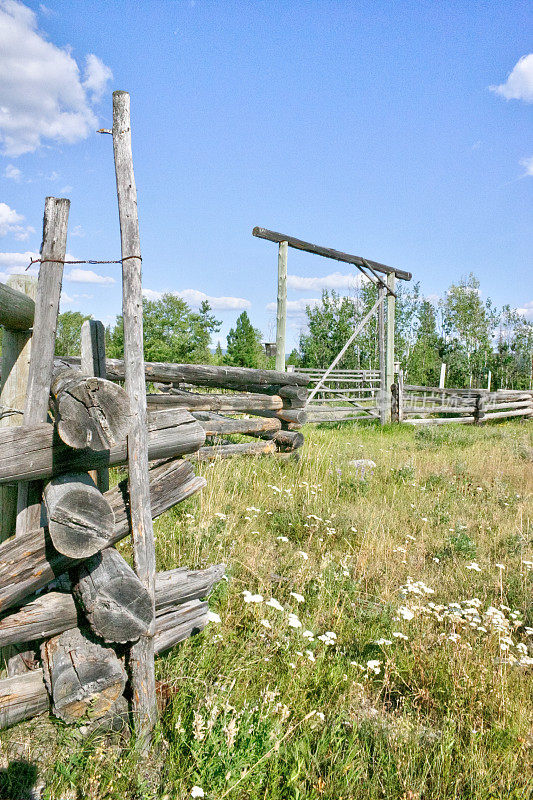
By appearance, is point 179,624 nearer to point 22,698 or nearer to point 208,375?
point 22,698

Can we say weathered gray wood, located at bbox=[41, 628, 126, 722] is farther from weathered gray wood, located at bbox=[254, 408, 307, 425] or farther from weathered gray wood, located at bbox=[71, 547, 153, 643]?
weathered gray wood, located at bbox=[254, 408, 307, 425]

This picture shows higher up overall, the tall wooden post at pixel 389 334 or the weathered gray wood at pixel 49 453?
the tall wooden post at pixel 389 334

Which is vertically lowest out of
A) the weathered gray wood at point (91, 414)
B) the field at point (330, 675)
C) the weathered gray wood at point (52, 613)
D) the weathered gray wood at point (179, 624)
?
the field at point (330, 675)

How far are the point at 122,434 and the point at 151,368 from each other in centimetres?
358

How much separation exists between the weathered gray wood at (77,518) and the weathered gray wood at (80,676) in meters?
0.53

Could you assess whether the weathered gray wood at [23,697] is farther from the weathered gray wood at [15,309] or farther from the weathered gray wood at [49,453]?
the weathered gray wood at [15,309]

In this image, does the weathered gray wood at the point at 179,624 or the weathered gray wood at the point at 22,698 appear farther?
the weathered gray wood at the point at 179,624

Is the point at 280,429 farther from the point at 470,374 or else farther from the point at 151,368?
the point at 470,374

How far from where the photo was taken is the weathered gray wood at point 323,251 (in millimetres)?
8953

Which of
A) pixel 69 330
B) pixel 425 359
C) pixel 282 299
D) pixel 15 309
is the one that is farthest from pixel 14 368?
pixel 69 330

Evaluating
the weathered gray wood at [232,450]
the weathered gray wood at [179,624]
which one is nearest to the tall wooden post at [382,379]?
the weathered gray wood at [232,450]

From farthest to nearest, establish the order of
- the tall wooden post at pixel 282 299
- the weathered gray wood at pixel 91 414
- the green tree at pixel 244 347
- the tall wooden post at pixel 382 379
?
1. the green tree at pixel 244 347
2. the tall wooden post at pixel 382 379
3. the tall wooden post at pixel 282 299
4. the weathered gray wood at pixel 91 414

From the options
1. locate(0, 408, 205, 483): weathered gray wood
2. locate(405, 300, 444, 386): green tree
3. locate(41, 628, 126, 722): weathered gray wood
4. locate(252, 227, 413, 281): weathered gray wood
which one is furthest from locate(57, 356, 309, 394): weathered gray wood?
locate(405, 300, 444, 386): green tree

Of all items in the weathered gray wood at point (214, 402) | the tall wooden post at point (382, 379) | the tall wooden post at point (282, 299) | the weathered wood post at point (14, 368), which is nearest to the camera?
the weathered wood post at point (14, 368)
